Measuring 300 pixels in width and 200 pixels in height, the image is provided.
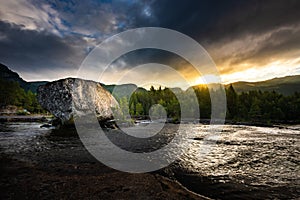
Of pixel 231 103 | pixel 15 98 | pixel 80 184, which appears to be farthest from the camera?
pixel 15 98

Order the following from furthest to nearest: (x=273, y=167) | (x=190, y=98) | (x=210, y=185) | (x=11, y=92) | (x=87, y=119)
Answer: (x=190, y=98) → (x=11, y=92) → (x=87, y=119) → (x=273, y=167) → (x=210, y=185)

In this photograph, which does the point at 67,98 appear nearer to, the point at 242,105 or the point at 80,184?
the point at 80,184

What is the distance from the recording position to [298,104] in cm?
6619

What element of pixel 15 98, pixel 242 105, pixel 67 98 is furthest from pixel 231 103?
pixel 15 98

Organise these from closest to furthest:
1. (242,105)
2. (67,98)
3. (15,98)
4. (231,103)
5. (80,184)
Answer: (80,184) → (67,98) → (242,105) → (231,103) → (15,98)

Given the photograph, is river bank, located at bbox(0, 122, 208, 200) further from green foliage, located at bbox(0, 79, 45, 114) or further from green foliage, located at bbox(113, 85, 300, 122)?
green foliage, located at bbox(0, 79, 45, 114)

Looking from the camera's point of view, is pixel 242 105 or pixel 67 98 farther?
pixel 242 105

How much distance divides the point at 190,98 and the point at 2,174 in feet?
356

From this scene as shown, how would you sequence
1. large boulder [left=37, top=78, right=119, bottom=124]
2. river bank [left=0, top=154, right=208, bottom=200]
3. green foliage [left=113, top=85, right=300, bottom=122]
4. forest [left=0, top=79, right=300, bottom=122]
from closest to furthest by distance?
river bank [left=0, top=154, right=208, bottom=200] → large boulder [left=37, top=78, right=119, bottom=124] → green foliage [left=113, top=85, right=300, bottom=122] → forest [left=0, top=79, right=300, bottom=122]

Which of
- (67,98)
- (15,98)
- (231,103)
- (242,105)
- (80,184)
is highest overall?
(231,103)

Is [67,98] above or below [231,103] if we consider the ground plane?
below

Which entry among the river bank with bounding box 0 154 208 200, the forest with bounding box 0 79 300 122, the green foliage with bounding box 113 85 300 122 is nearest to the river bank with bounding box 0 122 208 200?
the river bank with bounding box 0 154 208 200

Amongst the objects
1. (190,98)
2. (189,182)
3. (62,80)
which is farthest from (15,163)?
(190,98)

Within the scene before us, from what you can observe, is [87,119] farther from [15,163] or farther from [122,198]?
[122,198]
